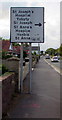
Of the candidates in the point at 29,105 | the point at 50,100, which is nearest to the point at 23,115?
the point at 29,105

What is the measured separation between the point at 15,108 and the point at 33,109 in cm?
54

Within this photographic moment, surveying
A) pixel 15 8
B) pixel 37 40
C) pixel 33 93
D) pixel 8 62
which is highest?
pixel 15 8

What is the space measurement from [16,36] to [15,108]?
3.84 metres

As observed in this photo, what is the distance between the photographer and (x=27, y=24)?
10.4 meters

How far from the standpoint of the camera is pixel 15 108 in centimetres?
755

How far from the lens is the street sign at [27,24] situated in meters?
10.4

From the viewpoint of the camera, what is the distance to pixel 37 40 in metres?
10.5

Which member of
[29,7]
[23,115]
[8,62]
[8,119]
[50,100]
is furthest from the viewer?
[8,62]

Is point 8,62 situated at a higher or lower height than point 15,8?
lower

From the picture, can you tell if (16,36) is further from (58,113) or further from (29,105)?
(58,113)

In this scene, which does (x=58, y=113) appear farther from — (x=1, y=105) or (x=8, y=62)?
(x=8, y=62)

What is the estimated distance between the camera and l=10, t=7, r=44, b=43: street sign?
10.4 meters

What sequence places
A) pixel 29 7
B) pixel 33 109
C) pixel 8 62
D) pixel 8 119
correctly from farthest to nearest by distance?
pixel 8 62, pixel 29 7, pixel 33 109, pixel 8 119

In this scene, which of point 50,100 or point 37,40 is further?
point 37,40
